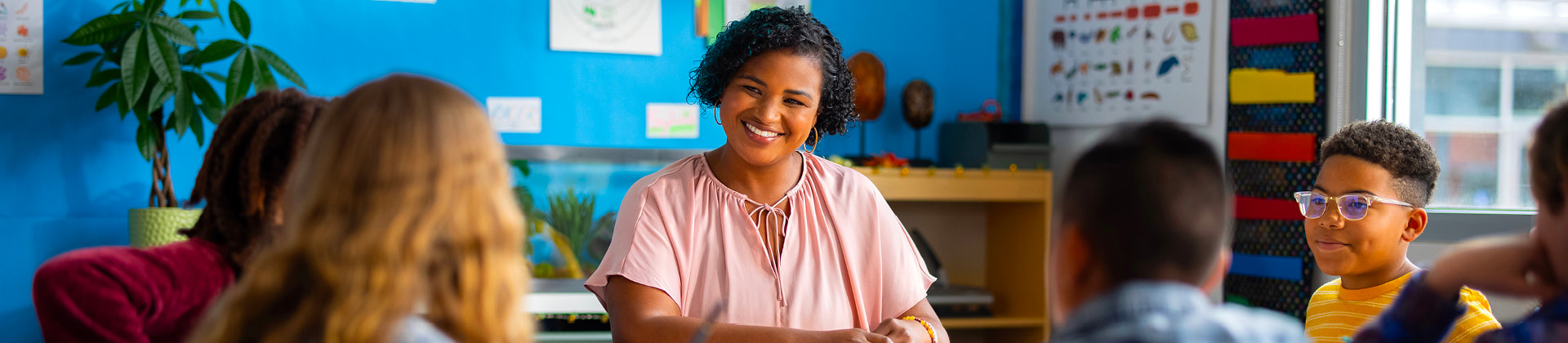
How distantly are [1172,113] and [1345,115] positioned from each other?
1.98 feet

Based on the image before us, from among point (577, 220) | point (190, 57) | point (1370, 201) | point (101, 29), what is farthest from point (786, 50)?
point (101, 29)

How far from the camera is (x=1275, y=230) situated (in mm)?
2994

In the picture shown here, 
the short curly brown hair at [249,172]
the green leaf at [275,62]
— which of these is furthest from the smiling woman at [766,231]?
the green leaf at [275,62]

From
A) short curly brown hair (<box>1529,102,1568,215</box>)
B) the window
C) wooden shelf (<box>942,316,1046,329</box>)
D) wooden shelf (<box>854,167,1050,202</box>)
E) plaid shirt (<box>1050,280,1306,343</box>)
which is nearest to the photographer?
plaid shirt (<box>1050,280,1306,343</box>)

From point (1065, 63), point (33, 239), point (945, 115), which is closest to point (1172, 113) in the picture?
point (1065, 63)

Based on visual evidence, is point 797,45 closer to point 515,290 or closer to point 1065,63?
point 515,290

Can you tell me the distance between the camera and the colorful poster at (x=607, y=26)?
345cm

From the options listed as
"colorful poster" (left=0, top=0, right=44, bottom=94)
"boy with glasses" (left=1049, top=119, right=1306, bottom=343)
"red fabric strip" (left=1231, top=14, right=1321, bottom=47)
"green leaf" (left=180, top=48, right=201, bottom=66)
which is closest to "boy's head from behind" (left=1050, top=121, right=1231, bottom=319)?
"boy with glasses" (left=1049, top=119, right=1306, bottom=343)

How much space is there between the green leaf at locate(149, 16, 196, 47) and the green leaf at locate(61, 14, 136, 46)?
0.07 m

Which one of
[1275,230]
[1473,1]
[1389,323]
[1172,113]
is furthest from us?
[1172,113]

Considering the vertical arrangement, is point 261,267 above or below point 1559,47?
below

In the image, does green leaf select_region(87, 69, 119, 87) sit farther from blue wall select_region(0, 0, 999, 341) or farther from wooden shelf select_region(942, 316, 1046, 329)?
wooden shelf select_region(942, 316, 1046, 329)

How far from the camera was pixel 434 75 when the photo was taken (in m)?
3.17

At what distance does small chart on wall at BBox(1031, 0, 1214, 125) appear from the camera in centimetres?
330
